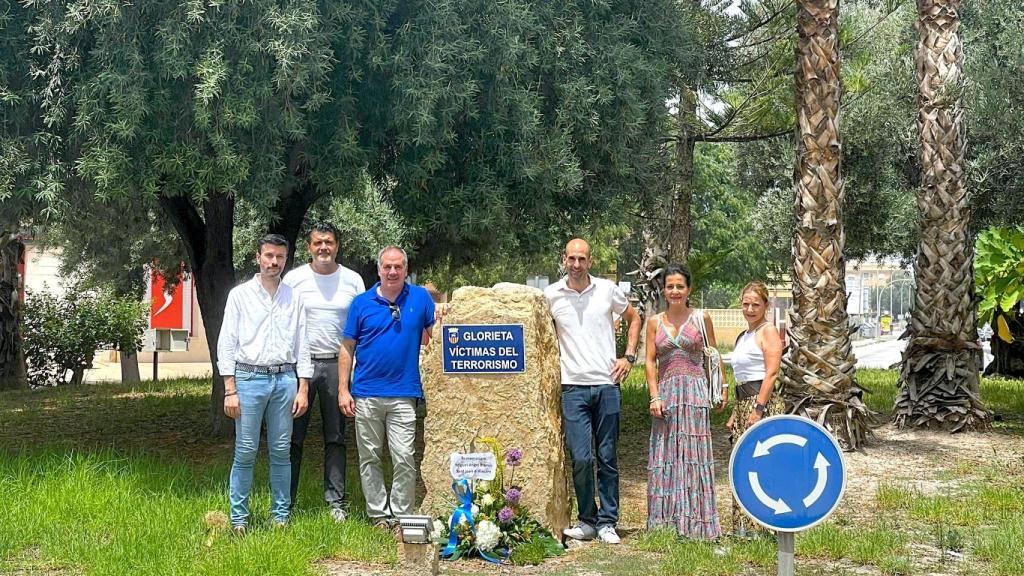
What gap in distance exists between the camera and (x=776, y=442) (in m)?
4.41

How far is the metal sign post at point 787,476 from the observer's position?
4.30 meters

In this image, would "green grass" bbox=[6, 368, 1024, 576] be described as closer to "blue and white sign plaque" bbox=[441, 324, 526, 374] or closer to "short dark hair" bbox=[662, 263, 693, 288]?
"blue and white sign plaque" bbox=[441, 324, 526, 374]

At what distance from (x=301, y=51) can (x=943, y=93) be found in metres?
7.97

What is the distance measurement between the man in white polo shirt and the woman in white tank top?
2.34 ft

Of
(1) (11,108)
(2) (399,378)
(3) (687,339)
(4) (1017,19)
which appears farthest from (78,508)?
(4) (1017,19)

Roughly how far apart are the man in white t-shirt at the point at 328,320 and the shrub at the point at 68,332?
52.6 ft

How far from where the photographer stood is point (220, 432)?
12180mm

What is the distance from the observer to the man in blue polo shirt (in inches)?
279

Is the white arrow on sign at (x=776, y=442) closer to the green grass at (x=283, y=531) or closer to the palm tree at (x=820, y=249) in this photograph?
the green grass at (x=283, y=531)

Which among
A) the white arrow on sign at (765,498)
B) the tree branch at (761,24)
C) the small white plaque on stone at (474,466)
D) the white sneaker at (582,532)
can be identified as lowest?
the white sneaker at (582,532)

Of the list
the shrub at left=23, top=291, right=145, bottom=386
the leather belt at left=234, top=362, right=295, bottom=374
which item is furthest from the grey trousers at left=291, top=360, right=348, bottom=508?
the shrub at left=23, top=291, right=145, bottom=386

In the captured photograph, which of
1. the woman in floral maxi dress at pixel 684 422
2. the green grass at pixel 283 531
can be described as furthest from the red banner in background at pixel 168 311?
the woman in floral maxi dress at pixel 684 422

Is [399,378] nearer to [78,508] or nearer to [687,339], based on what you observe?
[687,339]

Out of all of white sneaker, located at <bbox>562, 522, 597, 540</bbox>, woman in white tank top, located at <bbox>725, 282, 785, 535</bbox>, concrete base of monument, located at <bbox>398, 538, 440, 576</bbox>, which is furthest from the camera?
white sneaker, located at <bbox>562, 522, 597, 540</bbox>
